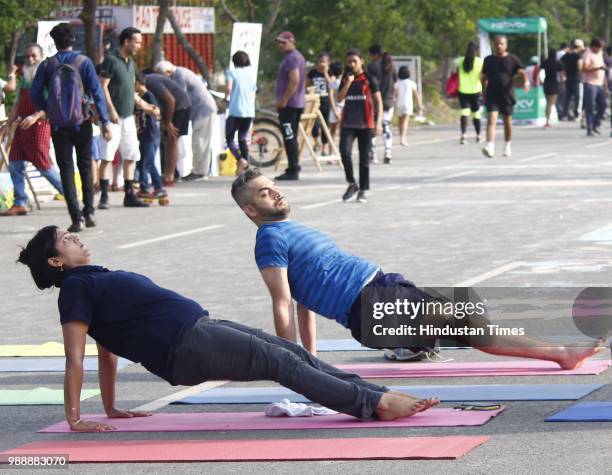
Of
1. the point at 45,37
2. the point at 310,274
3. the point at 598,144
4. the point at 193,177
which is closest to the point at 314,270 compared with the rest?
the point at 310,274

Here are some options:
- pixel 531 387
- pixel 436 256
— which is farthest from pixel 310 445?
pixel 436 256

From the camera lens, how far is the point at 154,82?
21406mm

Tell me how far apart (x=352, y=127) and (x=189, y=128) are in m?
6.03

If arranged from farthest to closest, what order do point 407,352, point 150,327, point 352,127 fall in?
point 352,127 → point 407,352 → point 150,327

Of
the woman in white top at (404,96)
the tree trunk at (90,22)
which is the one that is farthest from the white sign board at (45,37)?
the woman in white top at (404,96)

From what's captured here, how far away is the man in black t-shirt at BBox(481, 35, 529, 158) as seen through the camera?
26141mm

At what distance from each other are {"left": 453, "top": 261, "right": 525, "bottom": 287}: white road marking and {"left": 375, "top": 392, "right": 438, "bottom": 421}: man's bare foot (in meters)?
4.44

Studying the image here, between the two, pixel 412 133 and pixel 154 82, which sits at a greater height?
pixel 154 82

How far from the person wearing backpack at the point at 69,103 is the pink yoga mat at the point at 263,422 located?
8.80m

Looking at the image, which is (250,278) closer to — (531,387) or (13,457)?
(531,387)

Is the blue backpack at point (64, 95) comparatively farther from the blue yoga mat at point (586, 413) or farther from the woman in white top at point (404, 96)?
the woman in white top at point (404, 96)

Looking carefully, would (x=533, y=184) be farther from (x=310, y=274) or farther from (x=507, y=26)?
(x=507, y=26)

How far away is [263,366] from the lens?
6.84m

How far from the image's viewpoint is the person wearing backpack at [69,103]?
15727mm
